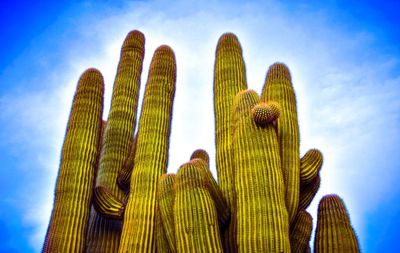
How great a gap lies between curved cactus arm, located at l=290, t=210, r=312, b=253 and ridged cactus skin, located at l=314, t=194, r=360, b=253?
0.63 ft

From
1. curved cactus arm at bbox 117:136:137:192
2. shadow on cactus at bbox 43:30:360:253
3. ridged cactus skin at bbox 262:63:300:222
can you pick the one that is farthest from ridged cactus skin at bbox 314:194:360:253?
curved cactus arm at bbox 117:136:137:192

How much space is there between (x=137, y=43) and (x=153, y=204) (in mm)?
4272

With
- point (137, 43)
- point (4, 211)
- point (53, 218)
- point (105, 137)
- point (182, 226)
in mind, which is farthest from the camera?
point (4, 211)

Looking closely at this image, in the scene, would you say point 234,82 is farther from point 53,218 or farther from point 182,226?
point 53,218

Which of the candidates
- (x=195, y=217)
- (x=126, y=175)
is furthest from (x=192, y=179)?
(x=126, y=175)

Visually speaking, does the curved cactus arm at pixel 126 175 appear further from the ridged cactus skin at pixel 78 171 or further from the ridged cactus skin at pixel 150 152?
the ridged cactus skin at pixel 78 171

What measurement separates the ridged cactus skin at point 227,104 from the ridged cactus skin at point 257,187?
0.54m

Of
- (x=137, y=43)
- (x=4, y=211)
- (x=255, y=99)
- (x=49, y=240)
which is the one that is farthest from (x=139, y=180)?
(x=4, y=211)

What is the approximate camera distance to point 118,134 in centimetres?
941

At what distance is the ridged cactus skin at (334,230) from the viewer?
278 inches

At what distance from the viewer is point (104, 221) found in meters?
8.57

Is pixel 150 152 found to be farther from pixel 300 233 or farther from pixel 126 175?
pixel 300 233

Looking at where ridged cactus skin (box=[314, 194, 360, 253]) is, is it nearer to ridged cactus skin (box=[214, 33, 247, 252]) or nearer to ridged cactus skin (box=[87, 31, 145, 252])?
ridged cactus skin (box=[214, 33, 247, 252])

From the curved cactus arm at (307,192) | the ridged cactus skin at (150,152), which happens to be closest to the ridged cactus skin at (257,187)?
the curved cactus arm at (307,192)
